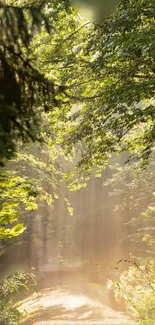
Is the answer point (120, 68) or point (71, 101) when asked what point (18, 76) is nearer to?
point (71, 101)

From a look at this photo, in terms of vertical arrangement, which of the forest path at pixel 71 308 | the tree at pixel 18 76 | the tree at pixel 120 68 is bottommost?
the forest path at pixel 71 308

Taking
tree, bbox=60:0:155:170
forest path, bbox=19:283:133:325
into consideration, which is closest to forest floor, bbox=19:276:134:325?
forest path, bbox=19:283:133:325

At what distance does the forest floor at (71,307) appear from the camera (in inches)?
455

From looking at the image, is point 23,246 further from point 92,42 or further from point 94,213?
point 92,42

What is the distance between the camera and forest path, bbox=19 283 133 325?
1155 cm

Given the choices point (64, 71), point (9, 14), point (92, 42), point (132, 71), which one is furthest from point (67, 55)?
point (9, 14)

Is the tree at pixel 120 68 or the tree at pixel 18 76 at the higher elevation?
the tree at pixel 120 68

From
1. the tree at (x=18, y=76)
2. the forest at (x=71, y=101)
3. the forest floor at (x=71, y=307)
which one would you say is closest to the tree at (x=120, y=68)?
the forest at (x=71, y=101)

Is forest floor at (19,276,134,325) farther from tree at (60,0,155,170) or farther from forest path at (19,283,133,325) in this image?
tree at (60,0,155,170)

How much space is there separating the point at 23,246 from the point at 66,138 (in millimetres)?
19895

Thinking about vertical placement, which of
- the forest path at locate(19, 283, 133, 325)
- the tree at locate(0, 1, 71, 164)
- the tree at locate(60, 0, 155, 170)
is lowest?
the forest path at locate(19, 283, 133, 325)

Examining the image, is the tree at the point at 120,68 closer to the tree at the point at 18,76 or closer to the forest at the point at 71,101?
the forest at the point at 71,101

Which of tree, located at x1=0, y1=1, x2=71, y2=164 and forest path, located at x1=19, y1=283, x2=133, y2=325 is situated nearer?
tree, located at x1=0, y1=1, x2=71, y2=164

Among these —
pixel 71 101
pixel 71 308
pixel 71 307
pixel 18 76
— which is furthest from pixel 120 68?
pixel 71 307
